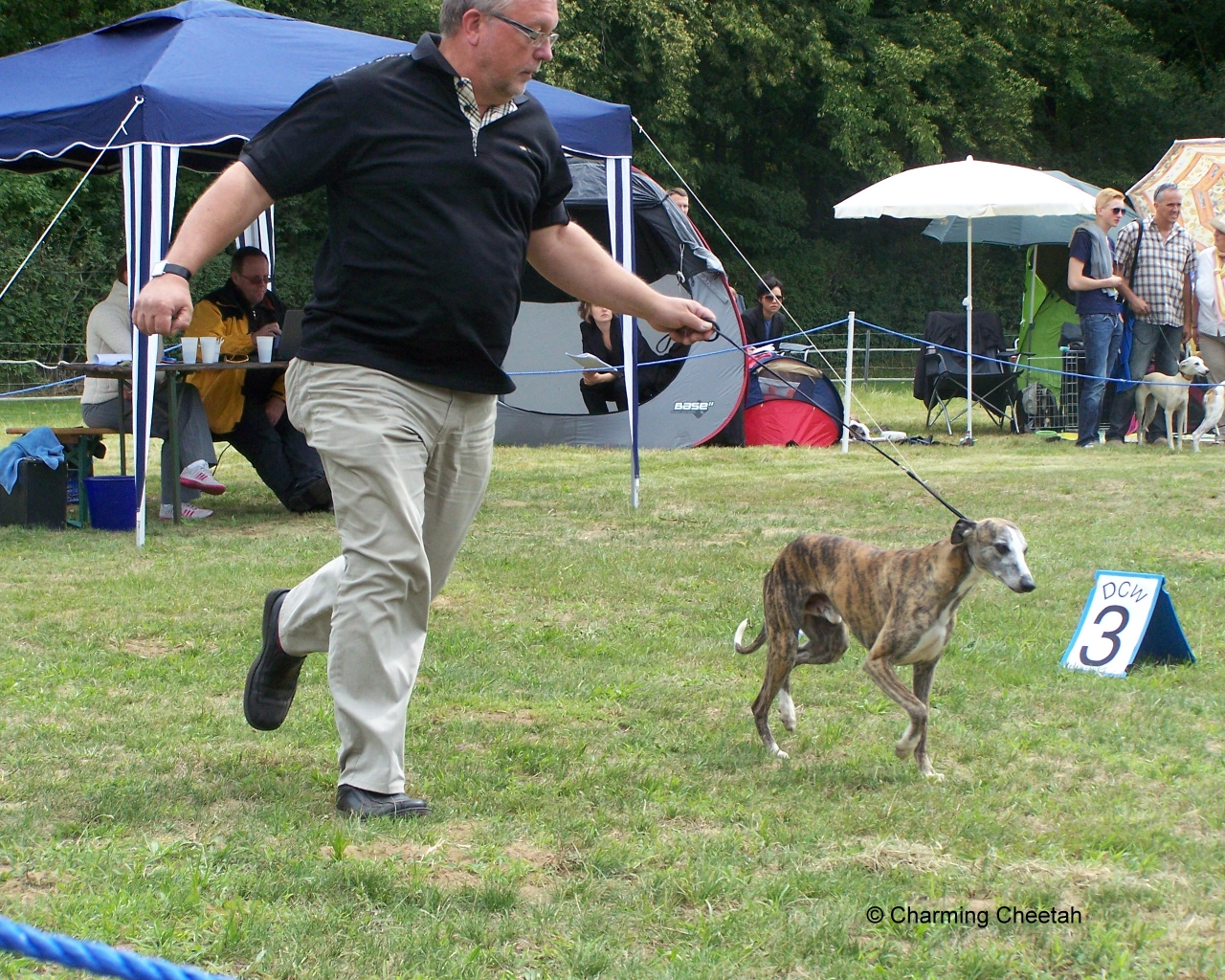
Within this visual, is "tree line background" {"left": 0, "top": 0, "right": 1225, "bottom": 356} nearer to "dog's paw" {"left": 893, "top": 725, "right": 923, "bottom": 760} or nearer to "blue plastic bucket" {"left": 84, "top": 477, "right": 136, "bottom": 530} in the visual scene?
"blue plastic bucket" {"left": 84, "top": 477, "right": 136, "bottom": 530}

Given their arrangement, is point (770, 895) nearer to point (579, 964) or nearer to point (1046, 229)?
point (579, 964)

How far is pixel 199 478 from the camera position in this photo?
903 centimetres

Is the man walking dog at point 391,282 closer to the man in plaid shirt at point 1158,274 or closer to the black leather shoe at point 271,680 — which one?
the black leather shoe at point 271,680

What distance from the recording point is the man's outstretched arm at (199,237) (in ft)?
9.93

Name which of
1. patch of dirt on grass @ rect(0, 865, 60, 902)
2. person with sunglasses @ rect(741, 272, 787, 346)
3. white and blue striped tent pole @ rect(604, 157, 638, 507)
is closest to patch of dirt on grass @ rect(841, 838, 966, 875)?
patch of dirt on grass @ rect(0, 865, 60, 902)

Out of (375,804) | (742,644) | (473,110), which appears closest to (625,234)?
(742,644)

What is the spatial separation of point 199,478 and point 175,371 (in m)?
0.97

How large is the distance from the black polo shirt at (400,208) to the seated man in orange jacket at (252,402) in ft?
18.7

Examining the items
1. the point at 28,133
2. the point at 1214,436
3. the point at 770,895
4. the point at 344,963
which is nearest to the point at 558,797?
the point at 770,895

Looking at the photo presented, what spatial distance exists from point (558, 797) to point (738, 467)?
790 centimetres

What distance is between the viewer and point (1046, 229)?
17531mm

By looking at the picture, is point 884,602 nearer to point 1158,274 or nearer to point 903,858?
point 903,858

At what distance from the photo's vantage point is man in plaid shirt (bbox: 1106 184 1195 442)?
12.4 meters

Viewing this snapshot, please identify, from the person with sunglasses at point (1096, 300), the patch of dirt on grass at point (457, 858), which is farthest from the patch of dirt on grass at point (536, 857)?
the person with sunglasses at point (1096, 300)
